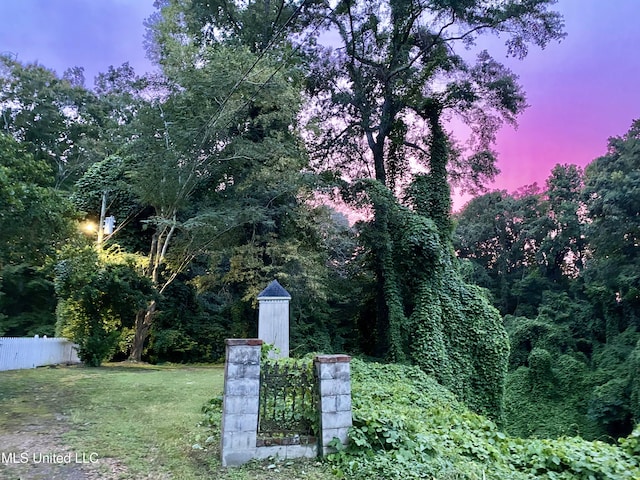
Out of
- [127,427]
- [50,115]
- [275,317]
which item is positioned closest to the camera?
[127,427]

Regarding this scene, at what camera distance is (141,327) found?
12305mm

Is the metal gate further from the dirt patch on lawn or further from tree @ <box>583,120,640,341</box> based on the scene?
tree @ <box>583,120,640,341</box>

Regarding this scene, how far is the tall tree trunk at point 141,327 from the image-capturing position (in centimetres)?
1212

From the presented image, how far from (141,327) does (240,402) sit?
1019cm

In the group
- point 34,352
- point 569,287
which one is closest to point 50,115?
point 34,352

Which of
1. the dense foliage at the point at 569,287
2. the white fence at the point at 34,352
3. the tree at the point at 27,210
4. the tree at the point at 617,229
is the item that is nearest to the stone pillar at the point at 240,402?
the tree at the point at 27,210

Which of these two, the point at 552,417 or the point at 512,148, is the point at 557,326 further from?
the point at 512,148

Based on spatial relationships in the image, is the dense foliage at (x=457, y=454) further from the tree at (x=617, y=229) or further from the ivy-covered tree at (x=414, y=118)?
the tree at (x=617, y=229)

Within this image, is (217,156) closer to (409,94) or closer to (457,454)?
(409,94)

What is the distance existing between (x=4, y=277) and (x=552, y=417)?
2201 cm

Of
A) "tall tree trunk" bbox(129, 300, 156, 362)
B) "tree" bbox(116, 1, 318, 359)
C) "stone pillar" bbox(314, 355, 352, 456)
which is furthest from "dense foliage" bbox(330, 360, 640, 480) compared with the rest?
"tall tree trunk" bbox(129, 300, 156, 362)

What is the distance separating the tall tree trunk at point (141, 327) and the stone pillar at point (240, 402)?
31.7 feet

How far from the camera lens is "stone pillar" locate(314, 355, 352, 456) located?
355 centimetres

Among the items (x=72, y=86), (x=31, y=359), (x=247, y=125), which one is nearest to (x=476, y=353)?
(x=247, y=125)
